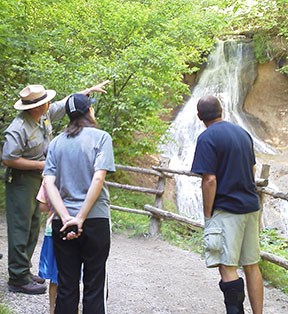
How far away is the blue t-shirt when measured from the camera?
125 inches

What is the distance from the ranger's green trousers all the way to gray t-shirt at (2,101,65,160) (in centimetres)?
19

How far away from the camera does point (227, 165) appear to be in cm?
319

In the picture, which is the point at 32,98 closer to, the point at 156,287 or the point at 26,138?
the point at 26,138

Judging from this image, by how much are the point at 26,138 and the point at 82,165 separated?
1087mm

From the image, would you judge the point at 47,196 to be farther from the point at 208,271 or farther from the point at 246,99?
the point at 246,99

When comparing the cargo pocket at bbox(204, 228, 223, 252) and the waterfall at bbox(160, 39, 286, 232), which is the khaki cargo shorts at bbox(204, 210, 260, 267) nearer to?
the cargo pocket at bbox(204, 228, 223, 252)

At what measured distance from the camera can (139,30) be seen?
1003cm

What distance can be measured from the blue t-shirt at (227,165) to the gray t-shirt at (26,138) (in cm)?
134

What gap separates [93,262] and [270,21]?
14218mm

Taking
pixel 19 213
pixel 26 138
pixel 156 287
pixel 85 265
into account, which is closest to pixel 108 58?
pixel 156 287

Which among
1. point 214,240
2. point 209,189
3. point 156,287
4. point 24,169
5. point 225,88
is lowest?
point 156,287

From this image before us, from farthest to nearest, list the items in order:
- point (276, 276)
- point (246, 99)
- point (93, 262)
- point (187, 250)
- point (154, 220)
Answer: point (246, 99)
point (154, 220)
point (187, 250)
point (276, 276)
point (93, 262)

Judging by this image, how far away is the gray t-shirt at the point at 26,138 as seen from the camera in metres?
3.60

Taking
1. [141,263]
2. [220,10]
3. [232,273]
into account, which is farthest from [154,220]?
[220,10]
